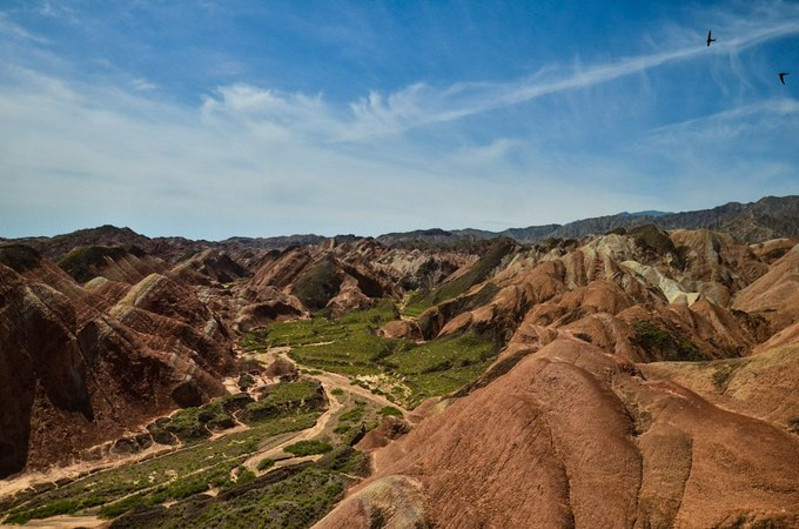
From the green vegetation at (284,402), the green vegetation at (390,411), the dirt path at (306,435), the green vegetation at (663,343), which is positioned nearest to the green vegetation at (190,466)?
the green vegetation at (284,402)

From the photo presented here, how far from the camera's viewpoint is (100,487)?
122 ft

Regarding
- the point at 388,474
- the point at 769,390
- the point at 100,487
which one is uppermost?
the point at 769,390

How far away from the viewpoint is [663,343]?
55000mm

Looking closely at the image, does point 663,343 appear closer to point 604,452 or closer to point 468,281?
point 604,452

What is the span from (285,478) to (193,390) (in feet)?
88.9

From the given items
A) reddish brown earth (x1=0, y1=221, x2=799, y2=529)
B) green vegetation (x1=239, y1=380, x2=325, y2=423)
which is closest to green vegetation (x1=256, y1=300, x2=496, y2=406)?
reddish brown earth (x1=0, y1=221, x2=799, y2=529)

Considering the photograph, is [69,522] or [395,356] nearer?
[69,522]

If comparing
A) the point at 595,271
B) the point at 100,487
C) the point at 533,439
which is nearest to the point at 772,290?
the point at 595,271

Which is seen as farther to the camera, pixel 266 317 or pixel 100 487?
pixel 266 317

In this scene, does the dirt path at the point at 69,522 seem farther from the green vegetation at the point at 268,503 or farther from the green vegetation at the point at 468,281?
the green vegetation at the point at 468,281

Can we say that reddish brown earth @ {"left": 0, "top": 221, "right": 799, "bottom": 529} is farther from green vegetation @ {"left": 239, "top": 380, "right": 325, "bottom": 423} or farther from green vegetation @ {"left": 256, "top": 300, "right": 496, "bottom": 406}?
green vegetation @ {"left": 256, "top": 300, "right": 496, "bottom": 406}

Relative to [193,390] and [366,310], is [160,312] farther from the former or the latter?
[366,310]

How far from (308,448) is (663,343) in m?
40.9

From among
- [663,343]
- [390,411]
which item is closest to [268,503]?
[390,411]
